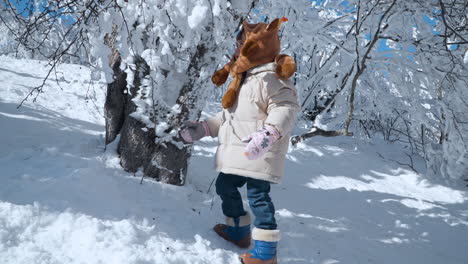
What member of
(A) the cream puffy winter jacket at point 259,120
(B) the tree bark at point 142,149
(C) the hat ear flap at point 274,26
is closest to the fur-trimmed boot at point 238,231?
(A) the cream puffy winter jacket at point 259,120

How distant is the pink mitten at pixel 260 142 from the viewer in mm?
1534

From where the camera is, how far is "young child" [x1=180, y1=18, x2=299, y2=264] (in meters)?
1.69

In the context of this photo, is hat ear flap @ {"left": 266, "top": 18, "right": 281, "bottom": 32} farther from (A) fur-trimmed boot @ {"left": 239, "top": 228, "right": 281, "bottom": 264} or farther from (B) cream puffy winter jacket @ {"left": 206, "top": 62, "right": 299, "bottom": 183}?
(A) fur-trimmed boot @ {"left": 239, "top": 228, "right": 281, "bottom": 264}

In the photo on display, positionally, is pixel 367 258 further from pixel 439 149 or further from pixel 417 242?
pixel 439 149

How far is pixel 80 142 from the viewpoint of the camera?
289 cm

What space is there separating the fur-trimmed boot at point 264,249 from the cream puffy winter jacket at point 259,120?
0.34 m

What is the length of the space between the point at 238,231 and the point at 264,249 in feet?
0.97

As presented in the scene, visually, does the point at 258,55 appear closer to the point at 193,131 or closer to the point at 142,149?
the point at 193,131

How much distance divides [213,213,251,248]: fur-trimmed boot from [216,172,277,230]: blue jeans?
43 millimetres

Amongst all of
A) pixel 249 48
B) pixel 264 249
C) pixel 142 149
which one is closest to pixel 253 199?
pixel 264 249

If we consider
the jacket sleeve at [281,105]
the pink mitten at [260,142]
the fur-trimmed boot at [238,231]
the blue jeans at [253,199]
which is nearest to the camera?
the pink mitten at [260,142]

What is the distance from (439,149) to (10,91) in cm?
811

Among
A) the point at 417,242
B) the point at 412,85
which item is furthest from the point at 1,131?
the point at 412,85

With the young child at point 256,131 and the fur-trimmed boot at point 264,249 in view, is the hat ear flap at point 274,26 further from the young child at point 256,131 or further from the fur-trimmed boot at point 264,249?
the fur-trimmed boot at point 264,249
